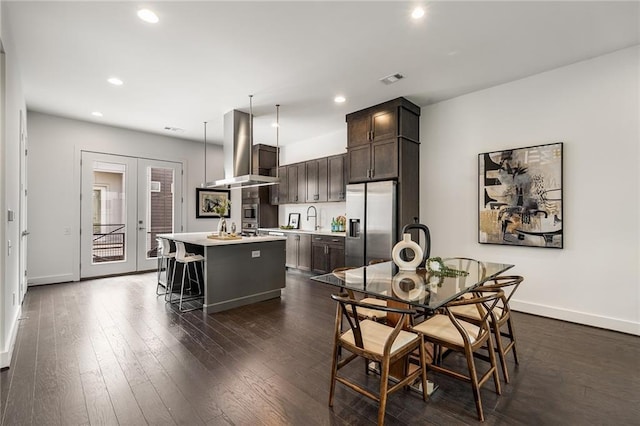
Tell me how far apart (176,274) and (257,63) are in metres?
3.42

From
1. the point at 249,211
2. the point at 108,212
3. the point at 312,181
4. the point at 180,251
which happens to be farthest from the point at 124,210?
the point at 312,181

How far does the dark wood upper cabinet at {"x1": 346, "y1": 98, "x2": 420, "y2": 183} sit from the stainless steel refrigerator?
0.61 ft

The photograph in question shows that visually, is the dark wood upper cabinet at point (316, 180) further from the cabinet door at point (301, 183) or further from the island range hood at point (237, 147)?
the island range hood at point (237, 147)

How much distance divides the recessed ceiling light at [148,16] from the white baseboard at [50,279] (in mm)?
4928

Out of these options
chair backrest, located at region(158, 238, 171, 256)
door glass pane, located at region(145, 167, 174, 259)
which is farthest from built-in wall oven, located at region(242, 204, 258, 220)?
chair backrest, located at region(158, 238, 171, 256)

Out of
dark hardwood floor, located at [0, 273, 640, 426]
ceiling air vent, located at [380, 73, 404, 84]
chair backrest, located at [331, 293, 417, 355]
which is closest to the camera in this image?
chair backrest, located at [331, 293, 417, 355]

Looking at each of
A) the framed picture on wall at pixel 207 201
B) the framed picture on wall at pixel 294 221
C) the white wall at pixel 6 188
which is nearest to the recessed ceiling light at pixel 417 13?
the white wall at pixel 6 188

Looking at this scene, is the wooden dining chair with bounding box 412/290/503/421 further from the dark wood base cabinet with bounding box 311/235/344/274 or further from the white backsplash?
the white backsplash

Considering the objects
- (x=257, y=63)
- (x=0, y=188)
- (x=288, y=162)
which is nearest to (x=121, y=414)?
(x=0, y=188)

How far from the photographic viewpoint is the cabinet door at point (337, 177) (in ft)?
19.1

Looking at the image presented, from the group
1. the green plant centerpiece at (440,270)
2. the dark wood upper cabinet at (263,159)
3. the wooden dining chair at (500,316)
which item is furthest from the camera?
the dark wood upper cabinet at (263,159)

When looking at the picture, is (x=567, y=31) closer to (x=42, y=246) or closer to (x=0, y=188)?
(x=0, y=188)

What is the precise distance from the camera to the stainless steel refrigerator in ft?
14.9

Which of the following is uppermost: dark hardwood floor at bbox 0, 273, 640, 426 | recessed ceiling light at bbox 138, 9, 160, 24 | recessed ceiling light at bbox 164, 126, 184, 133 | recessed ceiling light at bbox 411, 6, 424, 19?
recessed ceiling light at bbox 411, 6, 424, 19
